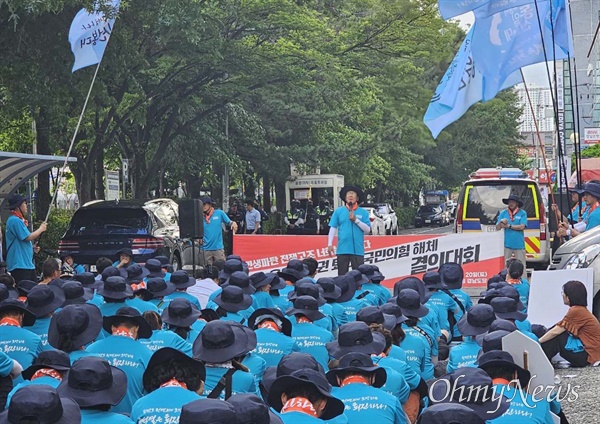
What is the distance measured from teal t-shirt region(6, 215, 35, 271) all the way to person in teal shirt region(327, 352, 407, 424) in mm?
9984

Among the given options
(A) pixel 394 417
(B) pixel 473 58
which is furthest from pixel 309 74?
(A) pixel 394 417

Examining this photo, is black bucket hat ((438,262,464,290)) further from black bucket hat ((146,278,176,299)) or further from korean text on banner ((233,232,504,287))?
korean text on banner ((233,232,504,287))

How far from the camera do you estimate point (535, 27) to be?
1577 centimetres

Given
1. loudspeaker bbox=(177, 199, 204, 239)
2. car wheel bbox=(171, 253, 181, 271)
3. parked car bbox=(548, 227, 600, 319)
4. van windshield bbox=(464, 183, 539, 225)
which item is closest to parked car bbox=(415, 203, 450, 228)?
van windshield bbox=(464, 183, 539, 225)

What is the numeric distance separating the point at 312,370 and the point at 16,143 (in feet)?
102

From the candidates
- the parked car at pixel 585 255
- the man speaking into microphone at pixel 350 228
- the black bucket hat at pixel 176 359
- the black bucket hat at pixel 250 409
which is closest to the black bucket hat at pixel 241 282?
the parked car at pixel 585 255

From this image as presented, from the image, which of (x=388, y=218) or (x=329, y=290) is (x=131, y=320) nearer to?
(x=329, y=290)

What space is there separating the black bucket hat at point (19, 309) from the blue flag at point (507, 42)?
898 centimetres

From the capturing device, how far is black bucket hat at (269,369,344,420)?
17.0 feet

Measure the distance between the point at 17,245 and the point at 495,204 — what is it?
1132 cm

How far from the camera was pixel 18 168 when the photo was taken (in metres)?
17.7

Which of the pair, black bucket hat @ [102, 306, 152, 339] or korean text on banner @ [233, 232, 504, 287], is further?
korean text on banner @ [233, 232, 504, 287]

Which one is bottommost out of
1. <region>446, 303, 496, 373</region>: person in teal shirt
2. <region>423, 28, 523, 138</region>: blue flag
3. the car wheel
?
the car wheel

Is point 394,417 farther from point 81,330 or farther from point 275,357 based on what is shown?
point 81,330
